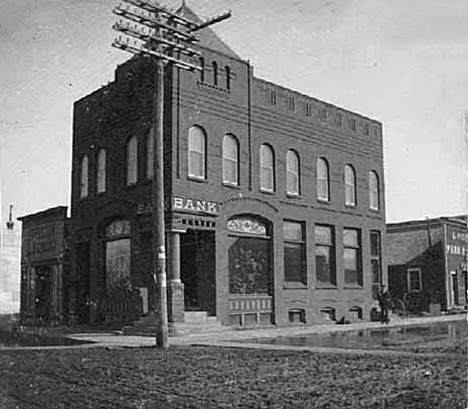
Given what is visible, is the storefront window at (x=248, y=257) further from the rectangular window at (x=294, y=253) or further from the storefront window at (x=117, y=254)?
the storefront window at (x=117, y=254)

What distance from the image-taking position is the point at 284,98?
27.8 m

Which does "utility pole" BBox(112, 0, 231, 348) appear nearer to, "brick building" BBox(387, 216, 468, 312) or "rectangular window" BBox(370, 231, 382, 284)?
"rectangular window" BBox(370, 231, 382, 284)

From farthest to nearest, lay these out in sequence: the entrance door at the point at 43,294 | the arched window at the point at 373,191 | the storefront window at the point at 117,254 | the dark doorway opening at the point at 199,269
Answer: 1. the arched window at the point at 373,191
2. the entrance door at the point at 43,294
3. the storefront window at the point at 117,254
4. the dark doorway opening at the point at 199,269

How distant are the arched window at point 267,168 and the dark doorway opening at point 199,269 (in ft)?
12.2

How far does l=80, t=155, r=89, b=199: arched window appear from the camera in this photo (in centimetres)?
2803

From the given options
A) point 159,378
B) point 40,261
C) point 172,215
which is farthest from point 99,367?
point 40,261

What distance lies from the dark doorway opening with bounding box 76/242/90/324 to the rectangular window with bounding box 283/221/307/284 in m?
8.45

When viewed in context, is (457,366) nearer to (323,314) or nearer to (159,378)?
(159,378)

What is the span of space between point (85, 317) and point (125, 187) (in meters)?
6.71

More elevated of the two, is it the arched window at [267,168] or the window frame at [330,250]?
the arched window at [267,168]

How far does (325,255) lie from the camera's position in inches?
1161

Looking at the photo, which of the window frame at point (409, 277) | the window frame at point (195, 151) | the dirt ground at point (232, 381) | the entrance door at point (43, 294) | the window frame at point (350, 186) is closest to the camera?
the dirt ground at point (232, 381)

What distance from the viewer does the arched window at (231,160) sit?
25094 mm

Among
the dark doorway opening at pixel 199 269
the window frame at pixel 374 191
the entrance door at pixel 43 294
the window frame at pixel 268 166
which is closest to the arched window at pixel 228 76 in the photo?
the window frame at pixel 268 166
